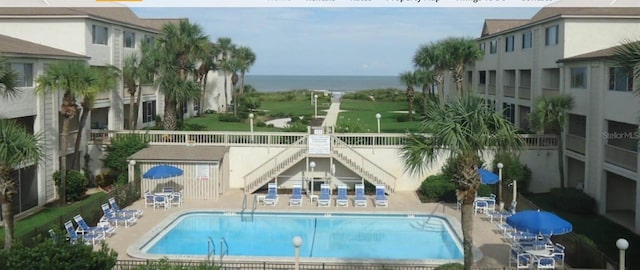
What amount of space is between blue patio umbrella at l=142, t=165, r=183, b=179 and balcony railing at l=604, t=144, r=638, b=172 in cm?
1796

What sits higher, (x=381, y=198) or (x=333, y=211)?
(x=381, y=198)

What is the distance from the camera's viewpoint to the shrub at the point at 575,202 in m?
26.4

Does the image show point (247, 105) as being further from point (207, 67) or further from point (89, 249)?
point (89, 249)

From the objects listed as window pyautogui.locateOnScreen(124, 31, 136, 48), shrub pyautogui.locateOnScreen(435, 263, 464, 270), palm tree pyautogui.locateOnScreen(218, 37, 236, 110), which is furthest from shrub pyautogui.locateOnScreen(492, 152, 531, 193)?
palm tree pyautogui.locateOnScreen(218, 37, 236, 110)

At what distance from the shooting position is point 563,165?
30156 mm

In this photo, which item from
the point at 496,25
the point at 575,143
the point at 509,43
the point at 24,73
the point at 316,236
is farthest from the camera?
the point at 496,25

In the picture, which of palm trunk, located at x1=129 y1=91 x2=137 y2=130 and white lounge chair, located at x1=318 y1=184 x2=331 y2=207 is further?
A: palm trunk, located at x1=129 y1=91 x2=137 y2=130

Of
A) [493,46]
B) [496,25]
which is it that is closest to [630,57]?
[493,46]

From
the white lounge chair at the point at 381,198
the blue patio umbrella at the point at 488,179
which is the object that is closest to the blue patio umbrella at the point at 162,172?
the white lounge chair at the point at 381,198

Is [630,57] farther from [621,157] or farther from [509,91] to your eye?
[509,91]

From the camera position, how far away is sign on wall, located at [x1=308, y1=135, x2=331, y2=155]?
30.5 m

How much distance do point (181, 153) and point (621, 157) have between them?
19.0m

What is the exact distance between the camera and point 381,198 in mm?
27984

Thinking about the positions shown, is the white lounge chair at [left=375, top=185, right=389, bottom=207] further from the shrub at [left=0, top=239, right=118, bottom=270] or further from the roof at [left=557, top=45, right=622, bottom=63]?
the shrub at [left=0, top=239, right=118, bottom=270]
